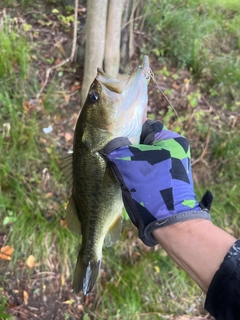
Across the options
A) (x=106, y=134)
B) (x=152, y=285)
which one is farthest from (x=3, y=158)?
(x=152, y=285)

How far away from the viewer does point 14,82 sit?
3768 mm

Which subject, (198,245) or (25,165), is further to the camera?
(25,165)

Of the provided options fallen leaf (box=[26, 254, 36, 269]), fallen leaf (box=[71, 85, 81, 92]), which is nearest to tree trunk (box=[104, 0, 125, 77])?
fallen leaf (box=[71, 85, 81, 92])

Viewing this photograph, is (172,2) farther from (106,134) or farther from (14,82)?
(106,134)

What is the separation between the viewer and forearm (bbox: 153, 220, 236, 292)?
1.68 metres

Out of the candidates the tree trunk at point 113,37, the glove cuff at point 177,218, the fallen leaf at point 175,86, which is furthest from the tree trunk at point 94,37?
the glove cuff at point 177,218

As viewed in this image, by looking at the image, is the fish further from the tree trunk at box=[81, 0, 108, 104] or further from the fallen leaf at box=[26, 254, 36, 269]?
the tree trunk at box=[81, 0, 108, 104]

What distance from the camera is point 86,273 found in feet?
8.21

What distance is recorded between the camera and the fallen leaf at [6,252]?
3209mm

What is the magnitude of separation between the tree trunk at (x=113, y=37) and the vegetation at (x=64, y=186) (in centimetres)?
59

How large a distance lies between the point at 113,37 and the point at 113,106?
189 centimetres

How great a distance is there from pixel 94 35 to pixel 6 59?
1006 millimetres

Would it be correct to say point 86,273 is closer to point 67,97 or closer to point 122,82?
point 122,82

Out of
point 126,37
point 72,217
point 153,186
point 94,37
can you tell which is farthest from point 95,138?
point 126,37
